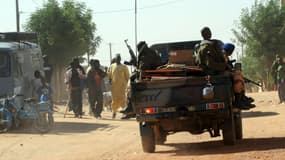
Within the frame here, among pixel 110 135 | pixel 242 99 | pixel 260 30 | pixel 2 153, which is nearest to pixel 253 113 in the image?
pixel 110 135

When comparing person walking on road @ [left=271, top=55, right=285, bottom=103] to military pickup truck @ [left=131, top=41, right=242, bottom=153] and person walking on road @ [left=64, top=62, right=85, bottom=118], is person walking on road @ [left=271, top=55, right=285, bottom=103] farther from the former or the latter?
military pickup truck @ [left=131, top=41, right=242, bottom=153]

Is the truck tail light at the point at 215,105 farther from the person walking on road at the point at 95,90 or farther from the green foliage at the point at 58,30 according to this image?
the green foliage at the point at 58,30

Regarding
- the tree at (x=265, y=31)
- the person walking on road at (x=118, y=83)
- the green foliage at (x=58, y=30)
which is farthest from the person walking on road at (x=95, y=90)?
the tree at (x=265, y=31)

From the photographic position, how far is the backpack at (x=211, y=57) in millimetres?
12430

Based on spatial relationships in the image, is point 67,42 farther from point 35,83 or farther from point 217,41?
point 217,41

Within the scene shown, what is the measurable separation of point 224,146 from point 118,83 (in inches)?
385

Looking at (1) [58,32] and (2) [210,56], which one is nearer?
(2) [210,56]

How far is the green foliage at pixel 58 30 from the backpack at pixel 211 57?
30.7 meters

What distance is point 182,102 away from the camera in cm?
1214

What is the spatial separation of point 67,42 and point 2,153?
30251 millimetres

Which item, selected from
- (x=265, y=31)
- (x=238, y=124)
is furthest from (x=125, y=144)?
(x=265, y=31)

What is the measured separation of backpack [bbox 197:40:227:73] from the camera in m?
12.4

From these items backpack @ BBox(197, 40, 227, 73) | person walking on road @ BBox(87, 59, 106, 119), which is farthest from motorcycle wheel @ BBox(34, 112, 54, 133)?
backpack @ BBox(197, 40, 227, 73)

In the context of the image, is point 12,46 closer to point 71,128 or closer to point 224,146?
point 71,128
